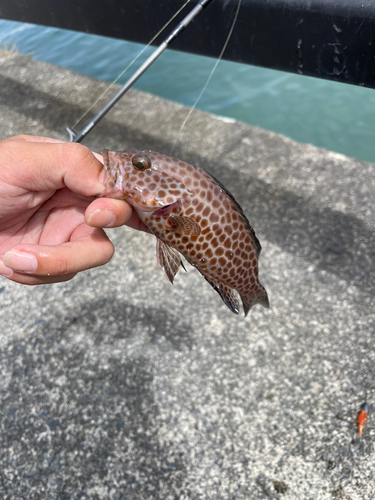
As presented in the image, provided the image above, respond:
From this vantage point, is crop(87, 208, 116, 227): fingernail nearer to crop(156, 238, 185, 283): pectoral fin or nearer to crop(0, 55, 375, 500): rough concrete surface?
crop(156, 238, 185, 283): pectoral fin

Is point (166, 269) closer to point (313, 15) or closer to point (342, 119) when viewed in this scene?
point (313, 15)

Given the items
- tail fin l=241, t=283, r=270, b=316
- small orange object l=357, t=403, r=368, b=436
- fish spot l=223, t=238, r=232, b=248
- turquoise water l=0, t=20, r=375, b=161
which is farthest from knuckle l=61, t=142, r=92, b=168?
turquoise water l=0, t=20, r=375, b=161

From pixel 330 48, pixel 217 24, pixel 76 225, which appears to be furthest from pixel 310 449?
pixel 217 24

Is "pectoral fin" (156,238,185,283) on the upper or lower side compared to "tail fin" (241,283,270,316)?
upper

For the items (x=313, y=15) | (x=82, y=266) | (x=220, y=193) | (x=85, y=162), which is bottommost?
(x=82, y=266)

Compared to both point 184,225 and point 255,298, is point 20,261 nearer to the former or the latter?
point 184,225

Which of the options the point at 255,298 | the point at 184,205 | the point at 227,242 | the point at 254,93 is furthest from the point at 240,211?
the point at 254,93
